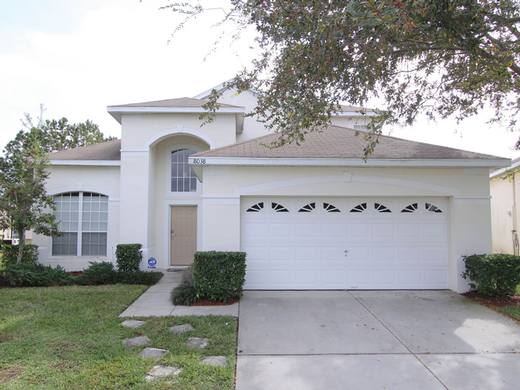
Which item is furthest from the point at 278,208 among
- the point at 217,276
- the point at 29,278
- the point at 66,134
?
the point at 66,134

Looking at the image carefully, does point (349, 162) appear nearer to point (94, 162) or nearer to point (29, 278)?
point (94, 162)

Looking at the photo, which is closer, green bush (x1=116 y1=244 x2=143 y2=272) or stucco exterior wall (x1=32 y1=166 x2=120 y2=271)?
green bush (x1=116 y1=244 x2=143 y2=272)

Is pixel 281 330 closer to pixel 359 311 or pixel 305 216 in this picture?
pixel 359 311

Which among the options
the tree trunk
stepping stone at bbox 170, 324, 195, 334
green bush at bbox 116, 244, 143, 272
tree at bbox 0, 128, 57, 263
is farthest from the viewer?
green bush at bbox 116, 244, 143, 272

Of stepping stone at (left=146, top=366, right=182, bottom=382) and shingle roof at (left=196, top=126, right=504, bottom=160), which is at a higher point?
shingle roof at (left=196, top=126, right=504, bottom=160)

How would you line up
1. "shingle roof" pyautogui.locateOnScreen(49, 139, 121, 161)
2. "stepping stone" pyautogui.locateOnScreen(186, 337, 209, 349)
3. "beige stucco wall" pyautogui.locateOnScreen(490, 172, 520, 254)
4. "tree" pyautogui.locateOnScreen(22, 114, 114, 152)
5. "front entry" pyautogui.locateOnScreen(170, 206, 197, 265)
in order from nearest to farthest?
"stepping stone" pyautogui.locateOnScreen(186, 337, 209, 349) → "shingle roof" pyautogui.locateOnScreen(49, 139, 121, 161) → "front entry" pyautogui.locateOnScreen(170, 206, 197, 265) → "beige stucco wall" pyautogui.locateOnScreen(490, 172, 520, 254) → "tree" pyautogui.locateOnScreen(22, 114, 114, 152)

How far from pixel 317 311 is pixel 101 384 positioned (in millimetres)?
4397

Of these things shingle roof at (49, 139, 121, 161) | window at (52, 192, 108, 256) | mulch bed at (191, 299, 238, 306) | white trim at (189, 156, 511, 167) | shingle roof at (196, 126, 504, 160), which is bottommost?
mulch bed at (191, 299, 238, 306)

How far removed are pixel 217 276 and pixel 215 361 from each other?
133 inches

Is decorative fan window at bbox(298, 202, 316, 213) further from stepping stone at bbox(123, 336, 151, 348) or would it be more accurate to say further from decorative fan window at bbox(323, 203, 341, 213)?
stepping stone at bbox(123, 336, 151, 348)

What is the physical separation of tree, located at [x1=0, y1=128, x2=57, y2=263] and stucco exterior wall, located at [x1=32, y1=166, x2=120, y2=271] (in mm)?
882

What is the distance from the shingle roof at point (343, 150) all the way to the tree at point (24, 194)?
239 inches

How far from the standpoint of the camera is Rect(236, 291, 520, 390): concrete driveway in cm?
465

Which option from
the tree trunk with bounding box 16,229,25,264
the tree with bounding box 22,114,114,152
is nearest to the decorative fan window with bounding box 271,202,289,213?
the tree trunk with bounding box 16,229,25,264
